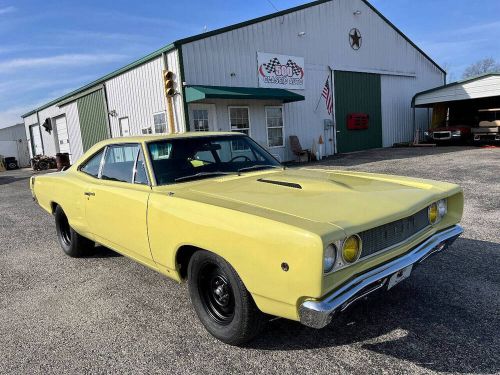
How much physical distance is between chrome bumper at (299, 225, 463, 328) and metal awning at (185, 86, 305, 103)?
9704 mm

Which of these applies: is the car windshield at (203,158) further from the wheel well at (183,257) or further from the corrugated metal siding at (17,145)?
the corrugated metal siding at (17,145)

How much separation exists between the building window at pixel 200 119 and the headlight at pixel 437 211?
10371mm

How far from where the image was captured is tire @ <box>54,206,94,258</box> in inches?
181

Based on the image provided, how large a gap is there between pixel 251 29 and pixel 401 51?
33.5 feet

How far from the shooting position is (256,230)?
7.29 feet

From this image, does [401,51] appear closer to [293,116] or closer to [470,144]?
[470,144]

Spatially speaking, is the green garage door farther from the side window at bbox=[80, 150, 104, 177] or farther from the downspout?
the side window at bbox=[80, 150, 104, 177]

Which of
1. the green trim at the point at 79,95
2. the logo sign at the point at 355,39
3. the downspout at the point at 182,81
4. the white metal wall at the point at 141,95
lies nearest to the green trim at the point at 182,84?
the downspout at the point at 182,81

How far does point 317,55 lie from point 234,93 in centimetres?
594

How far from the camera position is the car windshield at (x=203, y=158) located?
3.42m

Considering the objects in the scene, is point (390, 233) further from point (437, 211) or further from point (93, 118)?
point (93, 118)

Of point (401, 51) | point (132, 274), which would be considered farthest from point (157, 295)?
point (401, 51)

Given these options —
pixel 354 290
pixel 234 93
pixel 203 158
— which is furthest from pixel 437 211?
pixel 234 93

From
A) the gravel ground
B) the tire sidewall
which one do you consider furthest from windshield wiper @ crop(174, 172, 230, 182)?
the gravel ground
